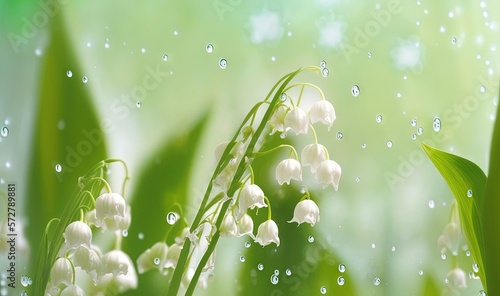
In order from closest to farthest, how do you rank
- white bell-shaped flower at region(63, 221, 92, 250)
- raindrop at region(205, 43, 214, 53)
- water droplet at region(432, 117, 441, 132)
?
white bell-shaped flower at region(63, 221, 92, 250) → raindrop at region(205, 43, 214, 53) → water droplet at region(432, 117, 441, 132)

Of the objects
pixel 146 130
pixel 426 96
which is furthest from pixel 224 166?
pixel 426 96

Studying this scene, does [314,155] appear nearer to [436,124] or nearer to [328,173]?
[328,173]

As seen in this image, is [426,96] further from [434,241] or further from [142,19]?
[142,19]

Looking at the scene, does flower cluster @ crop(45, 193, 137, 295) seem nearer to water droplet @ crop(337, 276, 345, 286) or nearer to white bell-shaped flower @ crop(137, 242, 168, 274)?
white bell-shaped flower @ crop(137, 242, 168, 274)

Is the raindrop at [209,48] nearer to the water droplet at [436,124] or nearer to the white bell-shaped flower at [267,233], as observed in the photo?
the white bell-shaped flower at [267,233]

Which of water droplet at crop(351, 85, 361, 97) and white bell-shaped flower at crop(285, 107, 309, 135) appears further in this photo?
water droplet at crop(351, 85, 361, 97)

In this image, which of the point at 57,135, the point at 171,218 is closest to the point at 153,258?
the point at 171,218

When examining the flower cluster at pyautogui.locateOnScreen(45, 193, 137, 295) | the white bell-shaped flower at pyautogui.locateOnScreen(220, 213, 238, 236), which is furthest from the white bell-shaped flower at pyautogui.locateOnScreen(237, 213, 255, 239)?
the flower cluster at pyautogui.locateOnScreen(45, 193, 137, 295)
